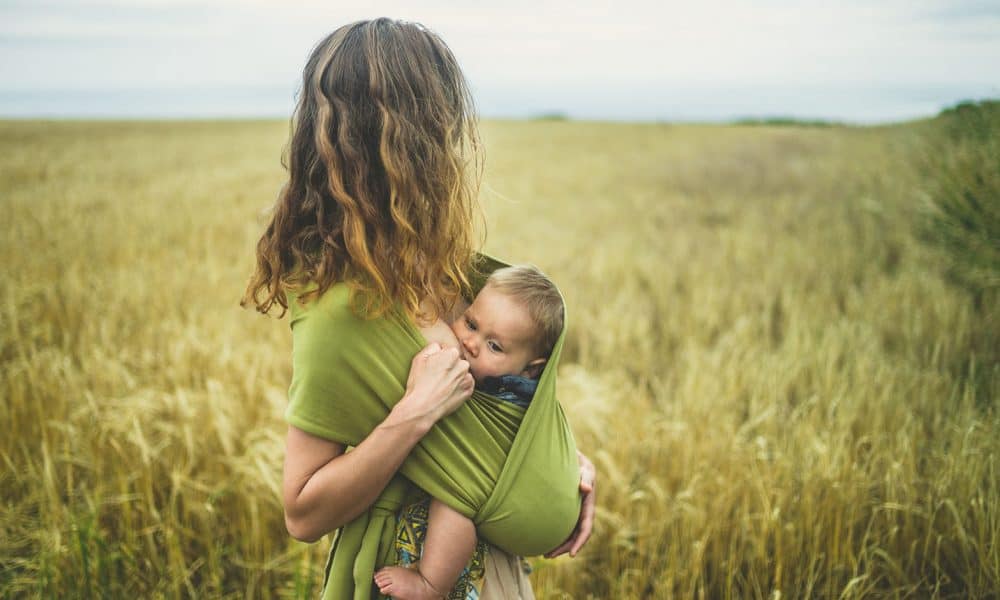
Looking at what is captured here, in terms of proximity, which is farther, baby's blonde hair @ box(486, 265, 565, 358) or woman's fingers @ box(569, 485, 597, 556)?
woman's fingers @ box(569, 485, 597, 556)

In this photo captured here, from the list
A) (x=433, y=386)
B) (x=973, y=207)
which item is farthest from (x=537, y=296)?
(x=973, y=207)

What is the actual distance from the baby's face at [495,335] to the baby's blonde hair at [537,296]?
0.05 ft

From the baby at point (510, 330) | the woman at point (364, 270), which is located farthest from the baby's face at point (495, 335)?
the woman at point (364, 270)

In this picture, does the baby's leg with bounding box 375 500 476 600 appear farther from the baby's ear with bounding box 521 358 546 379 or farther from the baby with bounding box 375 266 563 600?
the baby's ear with bounding box 521 358 546 379

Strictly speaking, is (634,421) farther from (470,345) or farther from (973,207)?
(973,207)

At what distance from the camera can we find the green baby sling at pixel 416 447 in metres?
1.13

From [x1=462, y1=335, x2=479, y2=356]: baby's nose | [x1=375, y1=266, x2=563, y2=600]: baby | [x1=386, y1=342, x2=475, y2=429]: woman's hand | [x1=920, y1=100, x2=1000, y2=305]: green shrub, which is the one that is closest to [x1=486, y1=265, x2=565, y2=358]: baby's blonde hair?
Answer: [x1=375, y1=266, x2=563, y2=600]: baby

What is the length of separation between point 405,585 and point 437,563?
0.08 m

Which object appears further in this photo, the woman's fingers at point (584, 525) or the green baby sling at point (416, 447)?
the woman's fingers at point (584, 525)

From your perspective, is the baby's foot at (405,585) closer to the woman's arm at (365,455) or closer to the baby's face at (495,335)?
the woman's arm at (365,455)

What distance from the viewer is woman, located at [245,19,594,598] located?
112 cm

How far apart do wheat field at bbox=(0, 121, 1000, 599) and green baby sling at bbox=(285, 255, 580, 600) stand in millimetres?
613

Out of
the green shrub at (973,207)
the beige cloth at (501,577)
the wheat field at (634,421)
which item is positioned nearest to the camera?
the beige cloth at (501,577)

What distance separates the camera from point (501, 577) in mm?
1341
